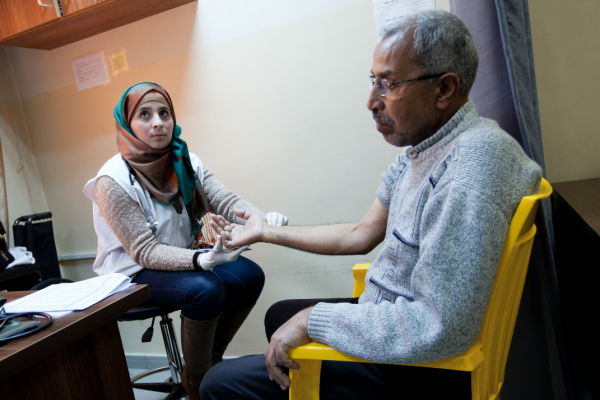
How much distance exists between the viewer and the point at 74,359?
94cm

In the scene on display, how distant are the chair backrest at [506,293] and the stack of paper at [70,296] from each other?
89 centimetres

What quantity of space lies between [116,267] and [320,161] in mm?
1046

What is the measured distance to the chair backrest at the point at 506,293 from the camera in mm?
682

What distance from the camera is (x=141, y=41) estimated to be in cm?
220

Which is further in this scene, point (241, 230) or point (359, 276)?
point (241, 230)

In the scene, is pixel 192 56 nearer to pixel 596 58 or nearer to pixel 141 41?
pixel 141 41

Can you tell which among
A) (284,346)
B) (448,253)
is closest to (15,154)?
(284,346)

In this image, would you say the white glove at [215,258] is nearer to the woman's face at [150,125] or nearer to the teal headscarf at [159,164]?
the teal headscarf at [159,164]

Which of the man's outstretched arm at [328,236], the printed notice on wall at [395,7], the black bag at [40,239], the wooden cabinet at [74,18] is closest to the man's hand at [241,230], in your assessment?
the man's outstretched arm at [328,236]

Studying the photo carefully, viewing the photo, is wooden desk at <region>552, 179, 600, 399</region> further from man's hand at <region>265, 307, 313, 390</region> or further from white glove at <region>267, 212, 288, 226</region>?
white glove at <region>267, 212, 288, 226</region>

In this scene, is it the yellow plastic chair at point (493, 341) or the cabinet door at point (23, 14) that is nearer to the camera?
the yellow plastic chair at point (493, 341)

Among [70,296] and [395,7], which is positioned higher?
[395,7]

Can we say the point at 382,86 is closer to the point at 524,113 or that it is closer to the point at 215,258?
the point at 524,113

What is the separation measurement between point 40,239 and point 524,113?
8.29 ft
